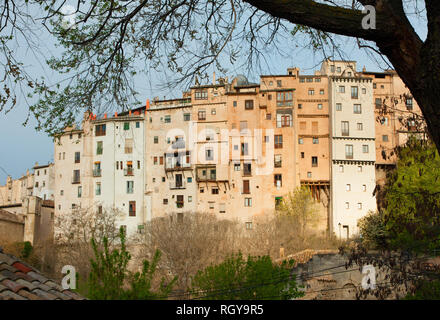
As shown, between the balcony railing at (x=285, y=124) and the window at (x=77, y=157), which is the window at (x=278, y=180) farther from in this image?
the window at (x=77, y=157)

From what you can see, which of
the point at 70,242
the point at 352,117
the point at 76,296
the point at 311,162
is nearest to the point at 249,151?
the point at 311,162

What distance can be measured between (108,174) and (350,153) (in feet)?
97.5

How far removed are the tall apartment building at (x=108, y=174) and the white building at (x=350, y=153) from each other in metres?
22.7

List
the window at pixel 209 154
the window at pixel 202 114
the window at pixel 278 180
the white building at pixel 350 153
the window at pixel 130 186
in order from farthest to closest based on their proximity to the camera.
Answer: the window at pixel 130 186, the window at pixel 202 114, the window at pixel 209 154, the window at pixel 278 180, the white building at pixel 350 153

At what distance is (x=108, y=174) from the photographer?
237ft

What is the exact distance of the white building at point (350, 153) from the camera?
210 feet

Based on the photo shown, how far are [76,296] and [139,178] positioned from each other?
6098 centimetres

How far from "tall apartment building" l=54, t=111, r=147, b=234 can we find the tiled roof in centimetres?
5865

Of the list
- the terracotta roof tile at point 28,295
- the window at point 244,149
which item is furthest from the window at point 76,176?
the terracotta roof tile at point 28,295

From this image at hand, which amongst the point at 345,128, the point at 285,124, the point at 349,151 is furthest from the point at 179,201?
the point at 345,128

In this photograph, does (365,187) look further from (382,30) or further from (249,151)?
(382,30)

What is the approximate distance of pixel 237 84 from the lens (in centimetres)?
7244

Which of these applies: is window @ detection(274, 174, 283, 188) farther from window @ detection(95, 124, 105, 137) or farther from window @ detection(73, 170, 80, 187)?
window @ detection(73, 170, 80, 187)

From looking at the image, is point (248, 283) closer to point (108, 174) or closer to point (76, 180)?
point (108, 174)
